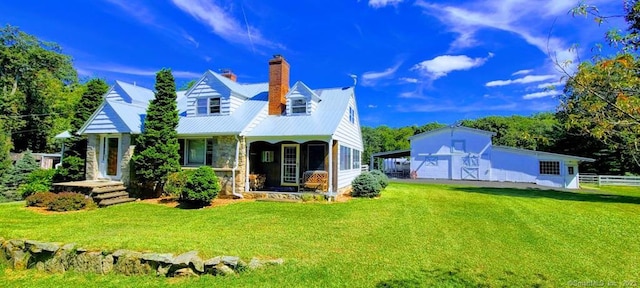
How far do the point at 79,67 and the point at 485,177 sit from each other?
49.7 metres

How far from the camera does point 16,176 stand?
57.9 ft

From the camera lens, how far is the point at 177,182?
12.4 metres

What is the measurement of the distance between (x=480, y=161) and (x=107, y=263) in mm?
29003

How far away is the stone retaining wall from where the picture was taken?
5.43 metres

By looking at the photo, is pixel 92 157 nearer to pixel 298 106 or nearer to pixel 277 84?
pixel 277 84

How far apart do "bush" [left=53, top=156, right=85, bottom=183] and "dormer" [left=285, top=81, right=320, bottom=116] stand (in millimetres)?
10508

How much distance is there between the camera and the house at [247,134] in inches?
540

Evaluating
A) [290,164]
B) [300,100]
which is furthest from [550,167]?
[290,164]

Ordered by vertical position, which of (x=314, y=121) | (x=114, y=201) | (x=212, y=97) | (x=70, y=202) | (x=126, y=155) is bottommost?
(x=114, y=201)

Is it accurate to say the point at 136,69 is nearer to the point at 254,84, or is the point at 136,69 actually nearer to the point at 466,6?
the point at 254,84

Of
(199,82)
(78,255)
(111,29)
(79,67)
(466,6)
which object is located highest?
(79,67)

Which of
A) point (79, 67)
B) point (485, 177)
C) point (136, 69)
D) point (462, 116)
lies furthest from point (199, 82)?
point (462, 116)

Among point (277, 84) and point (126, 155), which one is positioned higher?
point (277, 84)

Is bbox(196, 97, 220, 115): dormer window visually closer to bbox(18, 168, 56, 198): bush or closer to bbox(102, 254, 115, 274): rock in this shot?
bbox(18, 168, 56, 198): bush
